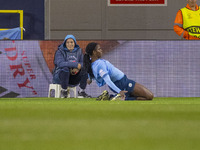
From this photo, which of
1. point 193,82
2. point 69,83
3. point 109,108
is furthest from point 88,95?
point 109,108

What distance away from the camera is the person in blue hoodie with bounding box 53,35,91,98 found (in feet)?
22.7

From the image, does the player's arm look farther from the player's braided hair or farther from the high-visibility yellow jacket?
the high-visibility yellow jacket

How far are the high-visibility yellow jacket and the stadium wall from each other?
0.27m

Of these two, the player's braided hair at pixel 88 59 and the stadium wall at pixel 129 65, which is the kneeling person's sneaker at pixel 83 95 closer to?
the stadium wall at pixel 129 65

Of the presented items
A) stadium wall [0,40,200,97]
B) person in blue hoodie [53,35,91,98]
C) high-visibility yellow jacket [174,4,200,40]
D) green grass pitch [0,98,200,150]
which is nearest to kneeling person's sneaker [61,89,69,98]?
person in blue hoodie [53,35,91,98]

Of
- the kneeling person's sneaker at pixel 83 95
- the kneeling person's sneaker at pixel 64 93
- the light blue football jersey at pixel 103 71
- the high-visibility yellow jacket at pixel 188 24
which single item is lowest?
the kneeling person's sneaker at pixel 83 95

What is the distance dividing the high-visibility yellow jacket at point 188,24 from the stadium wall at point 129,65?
265 millimetres

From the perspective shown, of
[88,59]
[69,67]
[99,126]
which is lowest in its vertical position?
[99,126]

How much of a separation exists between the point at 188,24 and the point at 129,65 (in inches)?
45.8

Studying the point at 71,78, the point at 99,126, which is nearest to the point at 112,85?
the point at 71,78

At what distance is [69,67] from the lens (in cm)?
691

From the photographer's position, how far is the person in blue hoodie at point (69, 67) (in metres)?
6.91

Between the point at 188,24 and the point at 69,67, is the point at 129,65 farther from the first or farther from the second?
the point at 188,24

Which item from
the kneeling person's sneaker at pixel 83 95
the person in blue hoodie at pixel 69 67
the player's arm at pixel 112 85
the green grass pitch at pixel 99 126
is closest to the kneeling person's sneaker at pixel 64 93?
the person in blue hoodie at pixel 69 67
